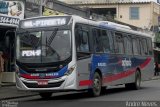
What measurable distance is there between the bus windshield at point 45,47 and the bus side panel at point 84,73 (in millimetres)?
774

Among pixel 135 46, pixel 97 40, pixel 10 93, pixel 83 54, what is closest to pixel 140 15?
pixel 135 46

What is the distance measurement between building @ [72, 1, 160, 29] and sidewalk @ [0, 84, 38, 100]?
110ft

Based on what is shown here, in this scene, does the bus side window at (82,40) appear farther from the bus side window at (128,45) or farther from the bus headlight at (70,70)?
the bus side window at (128,45)

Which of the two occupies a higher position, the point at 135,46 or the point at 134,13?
the point at 134,13

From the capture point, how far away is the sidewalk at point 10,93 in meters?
19.9

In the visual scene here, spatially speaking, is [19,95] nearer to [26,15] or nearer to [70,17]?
[70,17]

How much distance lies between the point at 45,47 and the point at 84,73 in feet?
6.10

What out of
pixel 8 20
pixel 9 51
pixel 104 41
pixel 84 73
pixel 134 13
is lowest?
pixel 84 73

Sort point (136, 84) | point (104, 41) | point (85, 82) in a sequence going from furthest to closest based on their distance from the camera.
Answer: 1. point (136, 84)
2. point (104, 41)
3. point (85, 82)

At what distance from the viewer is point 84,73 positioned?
18594 millimetres

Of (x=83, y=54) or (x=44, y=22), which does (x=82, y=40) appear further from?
(x=44, y=22)

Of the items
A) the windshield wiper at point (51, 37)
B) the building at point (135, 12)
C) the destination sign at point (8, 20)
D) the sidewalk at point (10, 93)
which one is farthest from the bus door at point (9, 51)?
the building at point (135, 12)

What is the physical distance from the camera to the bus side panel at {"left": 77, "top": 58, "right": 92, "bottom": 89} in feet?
59.4

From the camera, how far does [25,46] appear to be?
60.6ft
